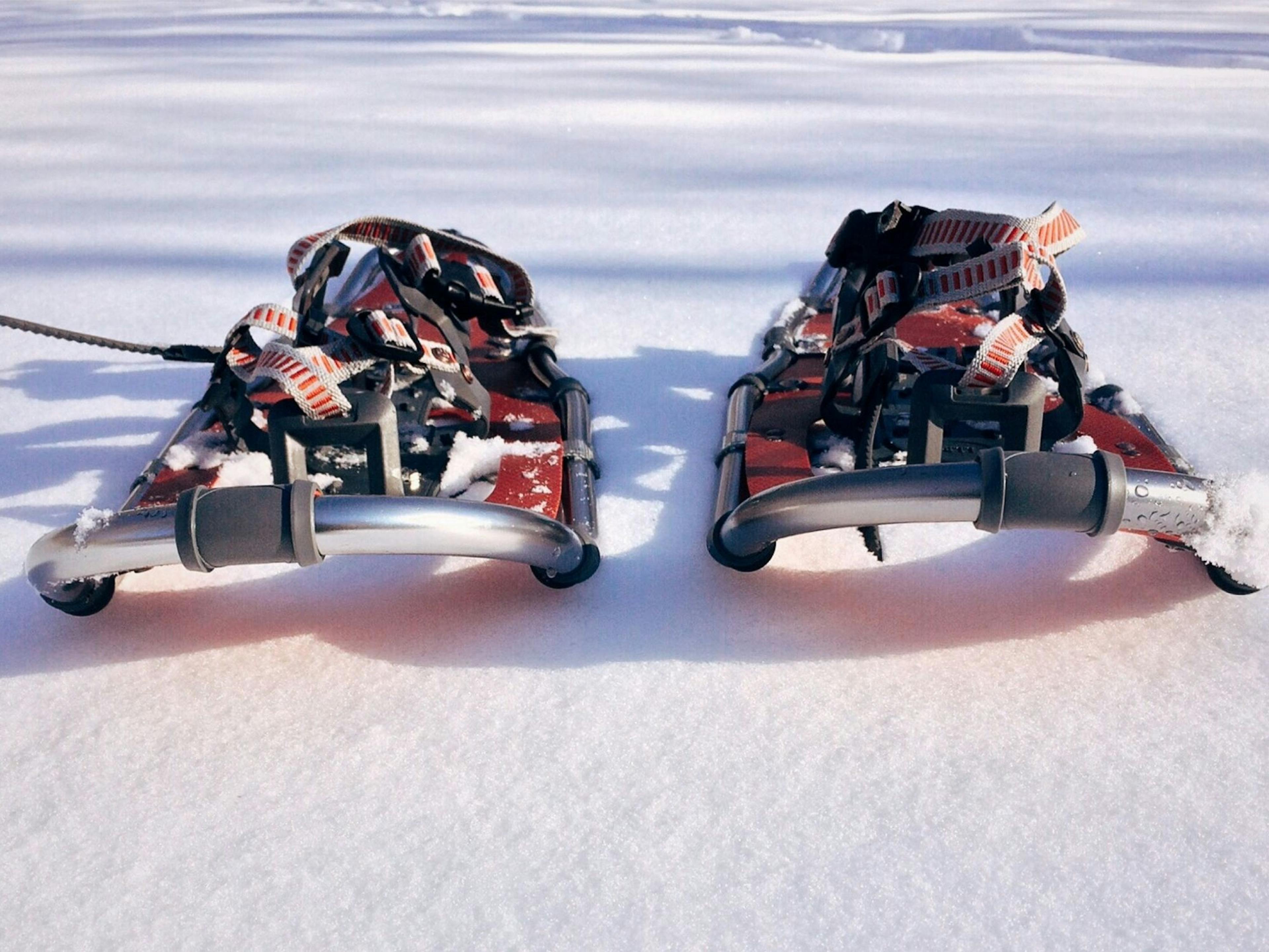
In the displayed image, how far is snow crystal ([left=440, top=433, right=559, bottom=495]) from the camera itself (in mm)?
1901

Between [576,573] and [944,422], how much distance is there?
1.94 ft

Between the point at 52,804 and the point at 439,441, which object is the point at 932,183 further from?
the point at 52,804

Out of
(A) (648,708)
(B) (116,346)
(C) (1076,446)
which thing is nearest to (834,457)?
(C) (1076,446)

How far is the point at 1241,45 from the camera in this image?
792cm

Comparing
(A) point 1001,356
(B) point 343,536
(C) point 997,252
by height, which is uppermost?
(C) point 997,252

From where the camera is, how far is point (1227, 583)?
1583mm

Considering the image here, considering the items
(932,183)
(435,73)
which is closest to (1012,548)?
(932,183)

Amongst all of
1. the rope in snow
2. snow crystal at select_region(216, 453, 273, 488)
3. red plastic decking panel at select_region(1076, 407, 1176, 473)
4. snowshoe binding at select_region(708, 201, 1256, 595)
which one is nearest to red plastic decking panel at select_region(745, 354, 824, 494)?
snowshoe binding at select_region(708, 201, 1256, 595)

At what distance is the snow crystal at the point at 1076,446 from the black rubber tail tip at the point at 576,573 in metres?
0.81

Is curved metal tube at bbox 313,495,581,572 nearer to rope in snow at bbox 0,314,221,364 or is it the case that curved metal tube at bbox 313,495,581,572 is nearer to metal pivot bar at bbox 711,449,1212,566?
metal pivot bar at bbox 711,449,1212,566

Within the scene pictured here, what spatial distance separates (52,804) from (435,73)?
614 centimetres

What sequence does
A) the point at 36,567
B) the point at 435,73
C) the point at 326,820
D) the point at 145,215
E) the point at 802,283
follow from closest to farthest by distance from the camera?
the point at 326,820
the point at 36,567
the point at 802,283
the point at 145,215
the point at 435,73

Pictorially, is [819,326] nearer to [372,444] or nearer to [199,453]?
[372,444]

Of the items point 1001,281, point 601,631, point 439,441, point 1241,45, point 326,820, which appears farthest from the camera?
point 1241,45
